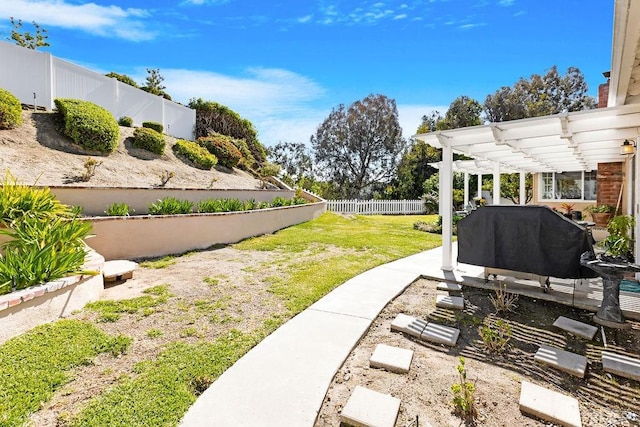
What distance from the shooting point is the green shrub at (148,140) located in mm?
11859

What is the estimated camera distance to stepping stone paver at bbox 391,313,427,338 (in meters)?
3.55

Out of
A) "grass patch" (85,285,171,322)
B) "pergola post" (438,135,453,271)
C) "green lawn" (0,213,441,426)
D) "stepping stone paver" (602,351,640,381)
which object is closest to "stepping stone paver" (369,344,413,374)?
"green lawn" (0,213,441,426)

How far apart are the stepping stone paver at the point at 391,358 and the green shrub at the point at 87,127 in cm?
1115

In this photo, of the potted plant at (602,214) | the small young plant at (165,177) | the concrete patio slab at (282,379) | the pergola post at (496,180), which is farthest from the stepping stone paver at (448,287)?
the small young plant at (165,177)

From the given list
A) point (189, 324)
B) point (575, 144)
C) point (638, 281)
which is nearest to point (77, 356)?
point (189, 324)

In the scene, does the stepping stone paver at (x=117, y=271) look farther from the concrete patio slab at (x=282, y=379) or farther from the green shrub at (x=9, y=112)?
the green shrub at (x=9, y=112)

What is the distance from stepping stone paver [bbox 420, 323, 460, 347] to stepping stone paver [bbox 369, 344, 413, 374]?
16.1 inches

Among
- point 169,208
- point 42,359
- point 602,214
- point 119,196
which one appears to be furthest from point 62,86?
point 602,214

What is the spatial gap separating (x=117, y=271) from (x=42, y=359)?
96.7 inches

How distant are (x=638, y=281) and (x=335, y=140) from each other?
2267 cm

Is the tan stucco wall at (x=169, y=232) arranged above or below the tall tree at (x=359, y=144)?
below

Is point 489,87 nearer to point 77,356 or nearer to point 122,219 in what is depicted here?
point 122,219

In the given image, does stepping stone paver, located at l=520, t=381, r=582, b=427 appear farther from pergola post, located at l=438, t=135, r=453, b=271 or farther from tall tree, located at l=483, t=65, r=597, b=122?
tall tree, located at l=483, t=65, r=597, b=122

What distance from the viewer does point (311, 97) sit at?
76.6ft
